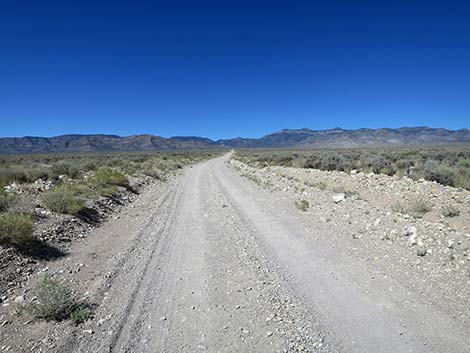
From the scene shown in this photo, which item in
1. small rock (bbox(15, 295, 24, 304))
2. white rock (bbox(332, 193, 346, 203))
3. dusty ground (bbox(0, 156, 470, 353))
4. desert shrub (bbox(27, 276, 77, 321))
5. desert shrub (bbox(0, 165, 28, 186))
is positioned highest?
desert shrub (bbox(0, 165, 28, 186))

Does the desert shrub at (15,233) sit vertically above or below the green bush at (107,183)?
below

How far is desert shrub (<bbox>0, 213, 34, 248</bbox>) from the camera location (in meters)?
6.50

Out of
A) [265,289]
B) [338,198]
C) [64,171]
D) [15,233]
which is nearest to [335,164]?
[338,198]

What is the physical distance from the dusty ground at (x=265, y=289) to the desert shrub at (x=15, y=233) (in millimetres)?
1028

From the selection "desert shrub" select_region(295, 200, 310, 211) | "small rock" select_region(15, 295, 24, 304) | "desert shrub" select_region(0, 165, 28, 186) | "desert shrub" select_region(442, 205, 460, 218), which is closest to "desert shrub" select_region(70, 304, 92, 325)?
"small rock" select_region(15, 295, 24, 304)

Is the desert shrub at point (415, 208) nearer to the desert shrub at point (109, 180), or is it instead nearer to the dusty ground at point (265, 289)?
the dusty ground at point (265, 289)

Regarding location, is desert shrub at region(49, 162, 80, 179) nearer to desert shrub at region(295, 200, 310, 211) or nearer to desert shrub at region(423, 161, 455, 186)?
desert shrub at region(295, 200, 310, 211)

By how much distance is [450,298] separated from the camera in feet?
14.9

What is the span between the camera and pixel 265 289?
5.10 meters

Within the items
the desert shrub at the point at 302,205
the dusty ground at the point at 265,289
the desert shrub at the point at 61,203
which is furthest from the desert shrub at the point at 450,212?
the desert shrub at the point at 61,203

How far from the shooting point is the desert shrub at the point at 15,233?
6.50 meters

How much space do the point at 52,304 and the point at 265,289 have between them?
3401mm

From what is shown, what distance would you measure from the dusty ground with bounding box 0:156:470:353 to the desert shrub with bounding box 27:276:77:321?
0.51 ft

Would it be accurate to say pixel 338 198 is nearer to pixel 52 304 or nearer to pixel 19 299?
pixel 52 304
